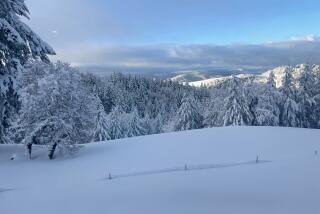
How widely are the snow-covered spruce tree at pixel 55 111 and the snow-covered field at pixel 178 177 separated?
1315mm

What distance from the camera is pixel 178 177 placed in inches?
669

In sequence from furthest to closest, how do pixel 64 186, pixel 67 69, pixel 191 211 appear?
1. pixel 67 69
2. pixel 64 186
3. pixel 191 211

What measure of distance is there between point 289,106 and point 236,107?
26.7ft

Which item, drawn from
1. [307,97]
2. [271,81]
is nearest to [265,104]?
[271,81]

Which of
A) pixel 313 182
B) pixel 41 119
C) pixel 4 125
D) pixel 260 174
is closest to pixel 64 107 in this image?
pixel 41 119

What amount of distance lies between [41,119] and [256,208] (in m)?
17.0

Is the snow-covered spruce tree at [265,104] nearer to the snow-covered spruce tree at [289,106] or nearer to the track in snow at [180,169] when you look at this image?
the snow-covered spruce tree at [289,106]

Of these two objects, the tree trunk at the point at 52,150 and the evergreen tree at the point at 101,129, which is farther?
the evergreen tree at the point at 101,129

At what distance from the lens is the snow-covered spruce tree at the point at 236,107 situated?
169 ft

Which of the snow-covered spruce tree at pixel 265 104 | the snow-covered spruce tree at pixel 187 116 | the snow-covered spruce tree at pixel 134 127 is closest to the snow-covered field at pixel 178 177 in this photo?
the snow-covered spruce tree at pixel 265 104

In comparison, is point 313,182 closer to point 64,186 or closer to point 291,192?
point 291,192

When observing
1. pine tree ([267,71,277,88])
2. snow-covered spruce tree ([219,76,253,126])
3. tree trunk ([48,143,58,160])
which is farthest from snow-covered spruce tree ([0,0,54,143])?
pine tree ([267,71,277,88])

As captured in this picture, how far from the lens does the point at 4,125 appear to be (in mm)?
24328

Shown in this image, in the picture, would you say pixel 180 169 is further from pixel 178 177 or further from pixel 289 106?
pixel 289 106
